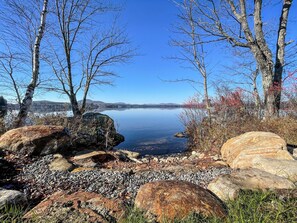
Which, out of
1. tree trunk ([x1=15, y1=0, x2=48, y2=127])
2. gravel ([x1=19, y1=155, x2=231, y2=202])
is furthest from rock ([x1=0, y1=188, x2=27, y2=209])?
tree trunk ([x1=15, y1=0, x2=48, y2=127])

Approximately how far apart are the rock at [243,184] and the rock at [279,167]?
333 mm

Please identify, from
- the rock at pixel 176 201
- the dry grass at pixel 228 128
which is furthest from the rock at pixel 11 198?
the dry grass at pixel 228 128

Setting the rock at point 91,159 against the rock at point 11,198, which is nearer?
the rock at point 11,198

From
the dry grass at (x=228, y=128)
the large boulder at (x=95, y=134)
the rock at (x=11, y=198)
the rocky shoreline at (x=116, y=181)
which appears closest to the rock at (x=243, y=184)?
the rocky shoreline at (x=116, y=181)

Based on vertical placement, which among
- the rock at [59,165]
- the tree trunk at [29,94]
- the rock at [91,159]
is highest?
the tree trunk at [29,94]

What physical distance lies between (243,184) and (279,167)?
0.97 metres

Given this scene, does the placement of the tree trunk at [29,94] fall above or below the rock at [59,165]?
above

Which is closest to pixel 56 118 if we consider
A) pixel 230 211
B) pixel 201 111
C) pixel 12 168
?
pixel 12 168

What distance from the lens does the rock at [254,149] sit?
13.5 ft

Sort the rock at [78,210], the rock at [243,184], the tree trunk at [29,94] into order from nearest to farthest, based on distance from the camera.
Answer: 1. the rock at [78,210]
2. the rock at [243,184]
3. the tree trunk at [29,94]

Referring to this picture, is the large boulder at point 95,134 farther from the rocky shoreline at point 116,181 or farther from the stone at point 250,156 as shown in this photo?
the stone at point 250,156

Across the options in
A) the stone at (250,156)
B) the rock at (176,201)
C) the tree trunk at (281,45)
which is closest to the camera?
the rock at (176,201)

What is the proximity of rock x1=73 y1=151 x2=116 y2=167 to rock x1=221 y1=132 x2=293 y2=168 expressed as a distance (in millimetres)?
3095

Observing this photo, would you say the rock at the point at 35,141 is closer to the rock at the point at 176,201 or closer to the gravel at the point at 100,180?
the gravel at the point at 100,180
